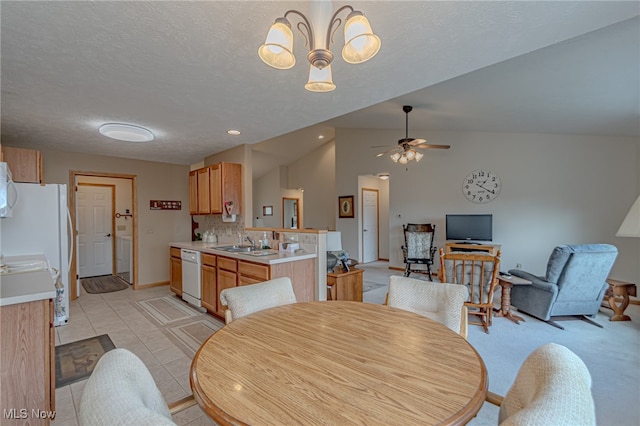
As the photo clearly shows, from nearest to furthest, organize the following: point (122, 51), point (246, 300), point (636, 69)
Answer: point (246, 300)
point (122, 51)
point (636, 69)

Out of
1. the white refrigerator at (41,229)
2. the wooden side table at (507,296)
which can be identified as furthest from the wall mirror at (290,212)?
the wooden side table at (507,296)

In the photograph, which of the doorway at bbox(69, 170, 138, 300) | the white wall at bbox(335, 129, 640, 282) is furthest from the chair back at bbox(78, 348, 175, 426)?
the white wall at bbox(335, 129, 640, 282)

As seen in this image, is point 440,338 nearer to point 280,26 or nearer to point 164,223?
point 280,26

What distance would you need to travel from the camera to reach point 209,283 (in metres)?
3.52

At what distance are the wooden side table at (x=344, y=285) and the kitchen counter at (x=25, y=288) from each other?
2.28 m

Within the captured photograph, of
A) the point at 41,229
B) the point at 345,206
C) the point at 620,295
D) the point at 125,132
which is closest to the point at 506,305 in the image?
the point at 620,295

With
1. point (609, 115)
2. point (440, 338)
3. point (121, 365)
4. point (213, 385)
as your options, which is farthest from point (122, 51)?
point (609, 115)

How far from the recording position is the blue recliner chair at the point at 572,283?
2.98 meters

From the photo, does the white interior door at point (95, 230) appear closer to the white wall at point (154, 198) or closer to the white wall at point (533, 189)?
the white wall at point (154, 198)

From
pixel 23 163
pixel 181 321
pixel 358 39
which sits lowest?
pixel 181 321

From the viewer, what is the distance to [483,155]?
5516 mm

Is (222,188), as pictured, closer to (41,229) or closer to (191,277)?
(191,277)

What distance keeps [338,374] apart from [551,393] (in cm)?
55

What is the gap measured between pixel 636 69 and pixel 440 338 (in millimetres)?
3371
